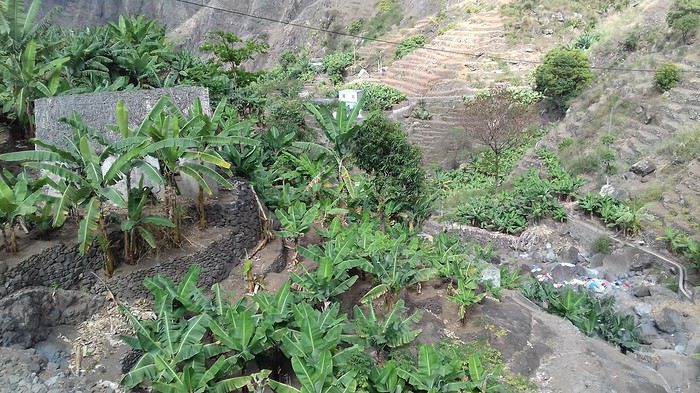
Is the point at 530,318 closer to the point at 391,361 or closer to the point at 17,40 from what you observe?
the point at 391,361

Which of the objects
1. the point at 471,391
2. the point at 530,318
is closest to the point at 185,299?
the point at 471,391

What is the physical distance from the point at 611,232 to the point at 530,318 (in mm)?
8211

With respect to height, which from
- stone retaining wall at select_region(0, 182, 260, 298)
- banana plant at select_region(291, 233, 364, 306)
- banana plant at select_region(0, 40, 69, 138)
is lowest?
banana plant at select_region(291, 233, 364, 306)

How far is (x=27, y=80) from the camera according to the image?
1212 cm

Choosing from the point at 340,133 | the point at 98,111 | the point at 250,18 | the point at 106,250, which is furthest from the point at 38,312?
the point at 250,18

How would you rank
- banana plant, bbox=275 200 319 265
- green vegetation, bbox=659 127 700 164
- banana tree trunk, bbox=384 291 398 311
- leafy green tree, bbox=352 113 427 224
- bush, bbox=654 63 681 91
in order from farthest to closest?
bush, bbox=654 63 681 91, green vegetation, bbox=659 127 700 164, leafy green tree, bbox=352 113 427 224, banana plant, bbox=275 200 319 265, banana tree trunk, bbox=384 291 398 311

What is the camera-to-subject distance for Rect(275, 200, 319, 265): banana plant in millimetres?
11398

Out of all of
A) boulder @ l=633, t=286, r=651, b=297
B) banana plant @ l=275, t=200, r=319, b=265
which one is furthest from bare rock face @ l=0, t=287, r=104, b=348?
boulder @ l=633, t=286, r=651, b=297

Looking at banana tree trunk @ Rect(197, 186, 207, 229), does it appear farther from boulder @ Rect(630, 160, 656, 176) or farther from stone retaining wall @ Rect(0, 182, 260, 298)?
boulder @ Rect(630, 160, 656, 176)

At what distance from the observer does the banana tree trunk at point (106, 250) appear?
9031mm

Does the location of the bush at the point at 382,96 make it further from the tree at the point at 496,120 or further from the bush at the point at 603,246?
the bush at the point at 603,246

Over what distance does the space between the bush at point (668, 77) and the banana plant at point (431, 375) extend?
19.4 metres

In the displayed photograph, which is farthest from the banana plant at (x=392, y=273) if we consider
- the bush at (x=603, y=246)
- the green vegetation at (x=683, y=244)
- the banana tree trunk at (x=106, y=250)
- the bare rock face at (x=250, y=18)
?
the bare rock face at (x=250, y=18)

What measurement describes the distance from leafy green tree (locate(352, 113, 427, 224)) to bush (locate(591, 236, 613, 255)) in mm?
7551
